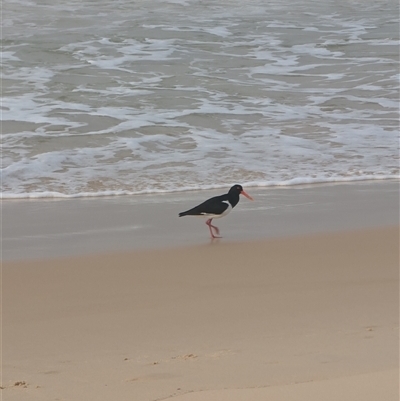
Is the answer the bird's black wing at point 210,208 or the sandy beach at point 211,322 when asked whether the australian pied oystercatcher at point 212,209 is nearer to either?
the bird's black wing at point 210,208

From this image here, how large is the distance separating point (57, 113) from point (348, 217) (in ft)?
16.6

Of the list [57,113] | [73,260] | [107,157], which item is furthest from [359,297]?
[57,113]

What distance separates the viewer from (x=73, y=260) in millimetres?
4766

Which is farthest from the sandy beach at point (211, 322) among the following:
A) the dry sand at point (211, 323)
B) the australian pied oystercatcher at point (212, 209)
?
the australian pied oystercatcher at point (212, 209)

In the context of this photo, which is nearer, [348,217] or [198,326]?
[198,326]

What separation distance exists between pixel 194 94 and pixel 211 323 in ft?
25.0

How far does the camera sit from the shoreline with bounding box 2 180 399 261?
17.2 ft

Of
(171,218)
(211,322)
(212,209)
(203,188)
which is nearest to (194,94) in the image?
(203,188)

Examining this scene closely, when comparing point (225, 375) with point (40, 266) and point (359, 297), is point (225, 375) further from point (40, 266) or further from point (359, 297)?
point (40, 266)

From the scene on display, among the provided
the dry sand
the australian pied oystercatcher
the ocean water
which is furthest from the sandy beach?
the ocean water

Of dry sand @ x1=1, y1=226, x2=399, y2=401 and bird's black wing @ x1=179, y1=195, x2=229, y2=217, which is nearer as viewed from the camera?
dry sand @ x1=1, y1=226, x2=399, y2=401

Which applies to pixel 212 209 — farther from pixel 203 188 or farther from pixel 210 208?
pixel 203 188

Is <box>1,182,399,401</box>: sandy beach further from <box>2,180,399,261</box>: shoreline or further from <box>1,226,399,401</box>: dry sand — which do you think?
<box>2,180,399,261</box>: shoreline

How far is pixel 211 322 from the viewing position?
3.57m
